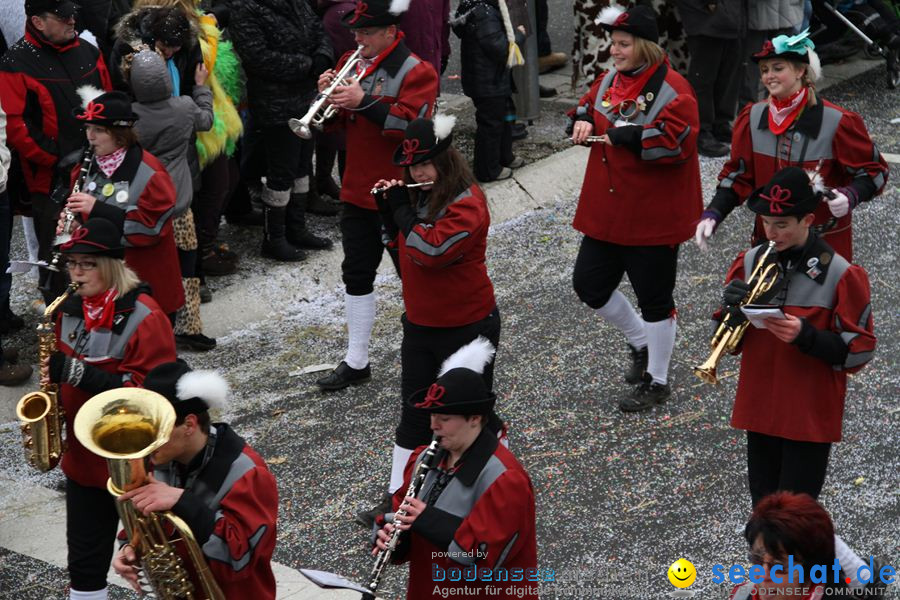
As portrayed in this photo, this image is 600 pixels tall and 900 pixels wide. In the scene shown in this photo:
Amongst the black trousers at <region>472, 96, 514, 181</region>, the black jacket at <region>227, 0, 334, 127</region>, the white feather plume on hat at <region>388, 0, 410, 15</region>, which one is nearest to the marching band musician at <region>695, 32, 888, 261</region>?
the white feather plume on hat at <region>388, 0, 410, 15</region>

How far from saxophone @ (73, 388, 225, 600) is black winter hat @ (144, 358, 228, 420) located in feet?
0.21

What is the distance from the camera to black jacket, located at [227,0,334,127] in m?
8.77

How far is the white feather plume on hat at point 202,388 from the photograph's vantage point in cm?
430

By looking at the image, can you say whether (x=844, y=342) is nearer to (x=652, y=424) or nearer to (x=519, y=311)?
(x=652, y=424)

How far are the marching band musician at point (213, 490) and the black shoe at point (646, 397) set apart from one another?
127 inches

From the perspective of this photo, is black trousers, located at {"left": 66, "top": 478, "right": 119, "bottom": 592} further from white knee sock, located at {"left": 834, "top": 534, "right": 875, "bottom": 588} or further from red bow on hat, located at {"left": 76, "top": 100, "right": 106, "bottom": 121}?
white knee sock, located at {"left": 834, "top": 534, "right": 875, "bottom": 588}

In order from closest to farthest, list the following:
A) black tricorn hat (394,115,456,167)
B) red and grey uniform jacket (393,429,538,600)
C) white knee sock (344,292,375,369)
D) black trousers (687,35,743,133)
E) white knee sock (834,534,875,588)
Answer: white knee sock (834,534,875,588)
red and grey uniform jacket (393,429,538,600)
black tricorn hat (394,115,456,167)
white knee sock (344,292,375,369)
black trousers (687,35,743,133)

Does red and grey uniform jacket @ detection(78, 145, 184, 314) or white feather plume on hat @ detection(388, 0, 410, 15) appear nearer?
red and grey uniform jacket @ detection(78, 145, 184, 314)

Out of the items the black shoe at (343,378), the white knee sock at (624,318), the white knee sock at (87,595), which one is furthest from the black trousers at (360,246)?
the white knee sock at (87,595)

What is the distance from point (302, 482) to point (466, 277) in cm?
141

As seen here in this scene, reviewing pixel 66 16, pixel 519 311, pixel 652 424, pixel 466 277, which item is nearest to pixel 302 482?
pixel 466 277

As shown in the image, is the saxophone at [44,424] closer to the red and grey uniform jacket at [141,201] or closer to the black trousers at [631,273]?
the red and grey uniform jacket at [141,201]

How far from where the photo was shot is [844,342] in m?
5.11

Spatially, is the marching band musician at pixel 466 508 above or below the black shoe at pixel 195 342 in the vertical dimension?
above
